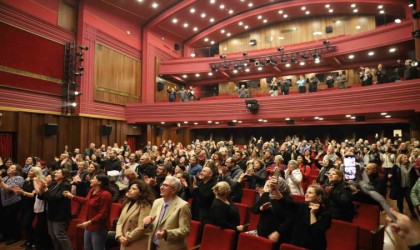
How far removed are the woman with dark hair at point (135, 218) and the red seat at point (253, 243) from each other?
0.88 meters

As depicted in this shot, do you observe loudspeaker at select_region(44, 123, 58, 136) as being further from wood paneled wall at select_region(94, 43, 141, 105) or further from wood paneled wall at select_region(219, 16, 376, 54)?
wood paneled wall at select_region(219, 16, 376, 54)

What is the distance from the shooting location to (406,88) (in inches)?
368

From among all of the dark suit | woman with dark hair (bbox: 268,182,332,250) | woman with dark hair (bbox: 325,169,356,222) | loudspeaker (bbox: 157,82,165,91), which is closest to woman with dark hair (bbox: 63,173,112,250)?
the dark suit

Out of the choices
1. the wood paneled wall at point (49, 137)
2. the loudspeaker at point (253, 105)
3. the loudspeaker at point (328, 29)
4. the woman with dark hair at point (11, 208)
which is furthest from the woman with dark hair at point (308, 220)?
the loudspeaker at point (328, 29)

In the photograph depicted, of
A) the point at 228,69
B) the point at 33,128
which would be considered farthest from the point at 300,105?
the point at 33,128

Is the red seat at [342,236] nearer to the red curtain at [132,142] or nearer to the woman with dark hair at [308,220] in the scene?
the woman with dark hair at [308,220]

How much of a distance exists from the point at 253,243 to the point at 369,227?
196 centimetres

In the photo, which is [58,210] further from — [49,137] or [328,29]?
[328,29]

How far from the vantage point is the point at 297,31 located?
18188mm

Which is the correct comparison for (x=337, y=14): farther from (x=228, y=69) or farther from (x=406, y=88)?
(x=406, y=88)

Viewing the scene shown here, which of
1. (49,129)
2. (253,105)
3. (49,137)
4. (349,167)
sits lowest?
(349,167)

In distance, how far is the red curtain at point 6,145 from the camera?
9.77m

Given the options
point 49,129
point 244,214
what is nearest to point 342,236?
point 244,214

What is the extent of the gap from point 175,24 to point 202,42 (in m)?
3.13
